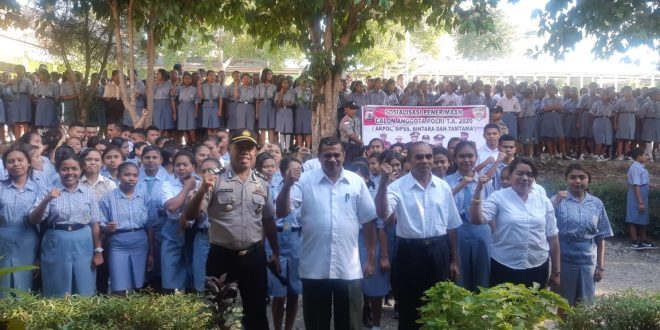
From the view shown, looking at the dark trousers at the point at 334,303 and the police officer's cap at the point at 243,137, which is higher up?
the police officer's cap at the point at 243,137

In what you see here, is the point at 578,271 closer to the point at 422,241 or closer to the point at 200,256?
the point at 422,241

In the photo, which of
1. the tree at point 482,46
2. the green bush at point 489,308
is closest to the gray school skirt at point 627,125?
the green bush at point 489,308

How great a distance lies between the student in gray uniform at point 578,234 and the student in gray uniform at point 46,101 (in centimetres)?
1242

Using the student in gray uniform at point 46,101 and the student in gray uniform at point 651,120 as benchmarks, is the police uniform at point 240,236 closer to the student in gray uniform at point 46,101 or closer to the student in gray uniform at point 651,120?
the student in gray uniform at point 46,101

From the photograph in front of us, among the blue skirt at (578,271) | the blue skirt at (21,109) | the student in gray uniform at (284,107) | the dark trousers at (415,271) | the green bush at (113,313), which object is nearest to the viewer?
the green bush at (113,313)

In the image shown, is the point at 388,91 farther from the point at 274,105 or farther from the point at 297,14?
the point at 297,14

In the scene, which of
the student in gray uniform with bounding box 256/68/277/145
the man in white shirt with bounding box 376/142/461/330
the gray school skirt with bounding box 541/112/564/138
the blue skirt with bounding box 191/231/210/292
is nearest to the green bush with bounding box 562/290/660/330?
the man in white shirt with bounding box 376/142/461/330

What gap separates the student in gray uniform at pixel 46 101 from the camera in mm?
15687

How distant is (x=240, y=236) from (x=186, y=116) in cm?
1049

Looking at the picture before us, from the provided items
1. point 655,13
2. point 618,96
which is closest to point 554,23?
point 655,13

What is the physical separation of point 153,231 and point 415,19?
7.77m

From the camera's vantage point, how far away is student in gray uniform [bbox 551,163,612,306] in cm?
611

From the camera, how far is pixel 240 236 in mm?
5078

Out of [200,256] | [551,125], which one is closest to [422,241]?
[200,256]
